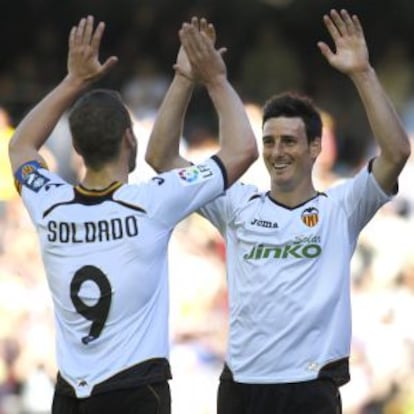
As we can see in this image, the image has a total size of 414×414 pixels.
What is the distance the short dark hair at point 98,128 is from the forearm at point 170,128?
1.92 feet

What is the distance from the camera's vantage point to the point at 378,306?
39.4 ft

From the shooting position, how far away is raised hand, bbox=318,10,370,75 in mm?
6914

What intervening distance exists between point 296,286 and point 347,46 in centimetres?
115

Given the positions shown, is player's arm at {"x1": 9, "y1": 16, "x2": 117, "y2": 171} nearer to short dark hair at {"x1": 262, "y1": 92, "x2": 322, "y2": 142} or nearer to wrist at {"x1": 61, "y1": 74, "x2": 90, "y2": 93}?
wrist at {"x1": 61, "y1": 74, "x2": 90, "y2": 93}

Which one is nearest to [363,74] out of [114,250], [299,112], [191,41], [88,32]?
[299,112]

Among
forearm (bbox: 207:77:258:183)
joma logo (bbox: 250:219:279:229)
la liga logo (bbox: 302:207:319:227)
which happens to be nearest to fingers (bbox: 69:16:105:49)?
forearm (bbox: 207:77:258:183)

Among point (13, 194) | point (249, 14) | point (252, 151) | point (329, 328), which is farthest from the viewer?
point (249, 14)

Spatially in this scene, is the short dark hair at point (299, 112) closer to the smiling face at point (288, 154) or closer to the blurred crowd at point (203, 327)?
the smiling face at point (288, 154)

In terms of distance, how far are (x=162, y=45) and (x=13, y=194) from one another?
394 centimetres

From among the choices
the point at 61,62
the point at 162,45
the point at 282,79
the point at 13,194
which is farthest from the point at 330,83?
the point at 13,194

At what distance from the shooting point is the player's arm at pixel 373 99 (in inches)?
271

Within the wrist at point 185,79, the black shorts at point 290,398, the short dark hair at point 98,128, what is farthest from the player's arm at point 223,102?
the black shorts at point 290,398

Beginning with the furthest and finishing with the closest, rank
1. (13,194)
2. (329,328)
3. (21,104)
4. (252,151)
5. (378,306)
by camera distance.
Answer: (21,104) < (13,194) < (378,306) < (329,328) < (252,151)

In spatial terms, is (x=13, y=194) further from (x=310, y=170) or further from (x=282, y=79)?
(x=310, y=170)
